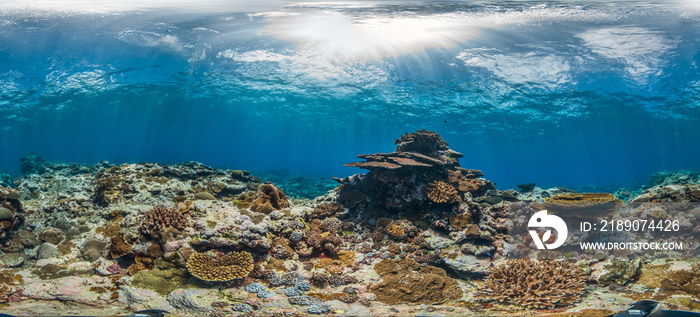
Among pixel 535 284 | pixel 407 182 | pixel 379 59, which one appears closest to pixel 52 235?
pixel 407 182

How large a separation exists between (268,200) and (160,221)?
2959 millimetres

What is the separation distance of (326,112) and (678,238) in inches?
1584

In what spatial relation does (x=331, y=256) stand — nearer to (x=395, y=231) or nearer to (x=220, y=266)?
(x=395, y=231)

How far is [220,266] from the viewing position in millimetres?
6574

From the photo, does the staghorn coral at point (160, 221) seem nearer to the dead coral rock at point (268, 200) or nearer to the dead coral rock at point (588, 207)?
the dead coral rock at point (268, 200)

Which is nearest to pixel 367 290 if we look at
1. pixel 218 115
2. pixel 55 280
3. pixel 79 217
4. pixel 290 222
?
pixel 290 222

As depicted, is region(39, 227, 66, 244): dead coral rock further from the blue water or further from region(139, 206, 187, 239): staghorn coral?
the blue water

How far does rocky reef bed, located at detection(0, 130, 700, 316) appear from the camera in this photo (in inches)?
219

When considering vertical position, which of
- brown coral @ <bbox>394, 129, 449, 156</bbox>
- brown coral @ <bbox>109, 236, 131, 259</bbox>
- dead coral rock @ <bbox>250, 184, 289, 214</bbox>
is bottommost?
brown coral @ <bbox>109, 236, 131, 259</bbox>

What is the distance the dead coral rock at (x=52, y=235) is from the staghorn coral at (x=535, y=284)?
10.5m

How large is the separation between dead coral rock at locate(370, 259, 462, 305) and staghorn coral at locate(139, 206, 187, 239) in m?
4.89

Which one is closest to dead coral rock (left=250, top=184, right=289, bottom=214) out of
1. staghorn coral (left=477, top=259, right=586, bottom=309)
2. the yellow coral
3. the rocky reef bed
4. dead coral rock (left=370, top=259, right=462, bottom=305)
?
the rocky reef bed

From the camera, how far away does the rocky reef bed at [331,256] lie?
18.2ft

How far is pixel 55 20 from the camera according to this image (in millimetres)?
18125
